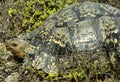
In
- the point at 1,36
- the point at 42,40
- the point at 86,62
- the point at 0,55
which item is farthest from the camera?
the point at 1,36

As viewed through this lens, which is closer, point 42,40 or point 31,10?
point 42,40

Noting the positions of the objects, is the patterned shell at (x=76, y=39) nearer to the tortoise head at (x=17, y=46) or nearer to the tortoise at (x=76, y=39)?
the tortoise at (x=76, y=39)

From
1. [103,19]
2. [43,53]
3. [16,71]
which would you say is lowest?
[16,71]

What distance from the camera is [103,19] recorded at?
218 inches

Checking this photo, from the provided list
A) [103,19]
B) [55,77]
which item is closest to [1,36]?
[55,77]

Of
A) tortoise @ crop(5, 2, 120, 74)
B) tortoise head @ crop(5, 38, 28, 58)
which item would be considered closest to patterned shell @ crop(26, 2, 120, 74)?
tortoise @ crop(5, 2, 120, 74)

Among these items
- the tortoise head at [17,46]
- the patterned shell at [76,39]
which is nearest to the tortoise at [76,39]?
the patterned shell at [76,39]

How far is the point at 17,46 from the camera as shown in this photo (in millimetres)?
5875

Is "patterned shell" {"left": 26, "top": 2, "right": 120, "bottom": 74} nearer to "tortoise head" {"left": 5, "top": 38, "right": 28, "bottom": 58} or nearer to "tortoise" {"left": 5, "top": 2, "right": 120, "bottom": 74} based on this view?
"tortoise" {"left": 5, "top": 2, "right": 120, "bottom": 74}

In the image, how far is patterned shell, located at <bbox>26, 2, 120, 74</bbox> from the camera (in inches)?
213

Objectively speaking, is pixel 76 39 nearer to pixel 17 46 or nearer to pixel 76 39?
pixel 76 39

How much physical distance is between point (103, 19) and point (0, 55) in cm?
215

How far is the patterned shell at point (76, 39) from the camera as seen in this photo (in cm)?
541

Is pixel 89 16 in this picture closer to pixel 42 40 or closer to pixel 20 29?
pixel 42 40
